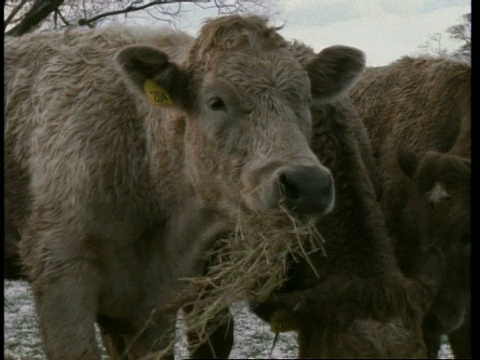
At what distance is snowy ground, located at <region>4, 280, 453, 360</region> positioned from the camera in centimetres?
695

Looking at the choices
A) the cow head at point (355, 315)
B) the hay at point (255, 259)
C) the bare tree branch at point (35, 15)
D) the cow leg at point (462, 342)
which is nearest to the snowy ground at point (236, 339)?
the cow leg at point (462, 342)

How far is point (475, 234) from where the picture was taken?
5883mm

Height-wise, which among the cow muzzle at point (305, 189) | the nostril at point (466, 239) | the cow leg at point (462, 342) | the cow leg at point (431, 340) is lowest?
the cow leg at point (462, 342)

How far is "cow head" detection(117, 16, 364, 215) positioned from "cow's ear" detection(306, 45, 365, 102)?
0.49 ft

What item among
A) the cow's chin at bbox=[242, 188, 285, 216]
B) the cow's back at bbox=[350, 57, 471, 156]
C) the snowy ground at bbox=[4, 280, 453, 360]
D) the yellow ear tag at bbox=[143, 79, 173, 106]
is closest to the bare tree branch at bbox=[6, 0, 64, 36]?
the snowy ground at bbox=[4, 280, 453, 360]

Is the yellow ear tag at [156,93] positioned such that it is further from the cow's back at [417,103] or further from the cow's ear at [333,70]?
the cow's back at [417,103]

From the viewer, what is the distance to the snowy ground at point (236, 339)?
6.95m

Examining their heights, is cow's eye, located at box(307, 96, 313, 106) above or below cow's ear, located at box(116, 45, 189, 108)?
below

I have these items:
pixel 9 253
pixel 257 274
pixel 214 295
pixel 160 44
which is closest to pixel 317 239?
pixel 257 274

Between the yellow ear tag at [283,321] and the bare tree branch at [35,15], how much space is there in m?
8.66

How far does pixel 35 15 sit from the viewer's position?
13.0 m

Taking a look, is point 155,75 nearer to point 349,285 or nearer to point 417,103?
point 349,285

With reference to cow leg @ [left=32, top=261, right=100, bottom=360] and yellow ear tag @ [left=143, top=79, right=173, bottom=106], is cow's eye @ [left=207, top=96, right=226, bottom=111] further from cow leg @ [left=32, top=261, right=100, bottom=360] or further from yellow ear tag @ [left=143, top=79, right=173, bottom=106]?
cow leg @ [left=32, top=261, right=100, bottom=360]

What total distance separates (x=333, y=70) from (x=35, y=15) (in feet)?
27.1
